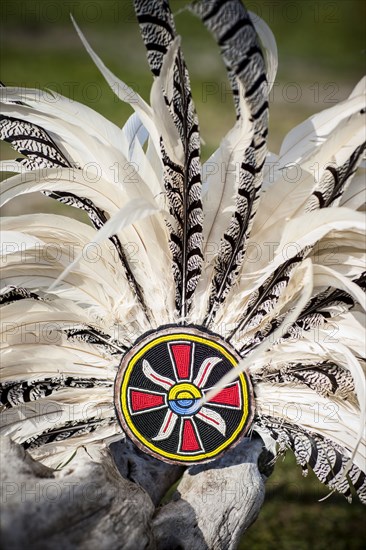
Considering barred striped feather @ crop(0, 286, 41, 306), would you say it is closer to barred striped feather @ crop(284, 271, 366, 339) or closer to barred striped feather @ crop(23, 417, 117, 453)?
barred striped feather @ crop(23, 417, 117, 453)

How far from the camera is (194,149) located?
3.49 feet

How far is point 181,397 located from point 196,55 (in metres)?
4.76

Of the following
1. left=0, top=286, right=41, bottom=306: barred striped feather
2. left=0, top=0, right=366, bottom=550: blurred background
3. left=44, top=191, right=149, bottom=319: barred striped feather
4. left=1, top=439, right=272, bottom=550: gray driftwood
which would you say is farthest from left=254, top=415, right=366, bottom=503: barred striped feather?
left=0, top=0, right=366, bottom=550: blurred background

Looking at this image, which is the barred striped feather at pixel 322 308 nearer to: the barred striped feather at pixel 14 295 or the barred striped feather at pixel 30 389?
the barred striped feather at pixel 30 389

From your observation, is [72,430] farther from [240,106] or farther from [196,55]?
[196,55]

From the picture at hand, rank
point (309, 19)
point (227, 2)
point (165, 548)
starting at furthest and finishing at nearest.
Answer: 1. point (309, 19)
2. point (165, 548)
3. point (227, 2)

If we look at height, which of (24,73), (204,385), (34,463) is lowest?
(34,463)

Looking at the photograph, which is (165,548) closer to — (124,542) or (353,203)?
(124,542)

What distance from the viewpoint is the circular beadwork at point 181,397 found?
1.15 m

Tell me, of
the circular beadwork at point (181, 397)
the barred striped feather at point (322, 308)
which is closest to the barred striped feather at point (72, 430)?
the circular beadwork at point (181, 397)

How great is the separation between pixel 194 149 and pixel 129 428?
0.45m

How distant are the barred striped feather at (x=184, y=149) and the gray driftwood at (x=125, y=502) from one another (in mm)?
277

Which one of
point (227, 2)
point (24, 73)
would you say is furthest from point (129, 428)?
point (24, 73)

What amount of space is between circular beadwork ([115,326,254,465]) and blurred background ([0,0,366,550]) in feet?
9.23
